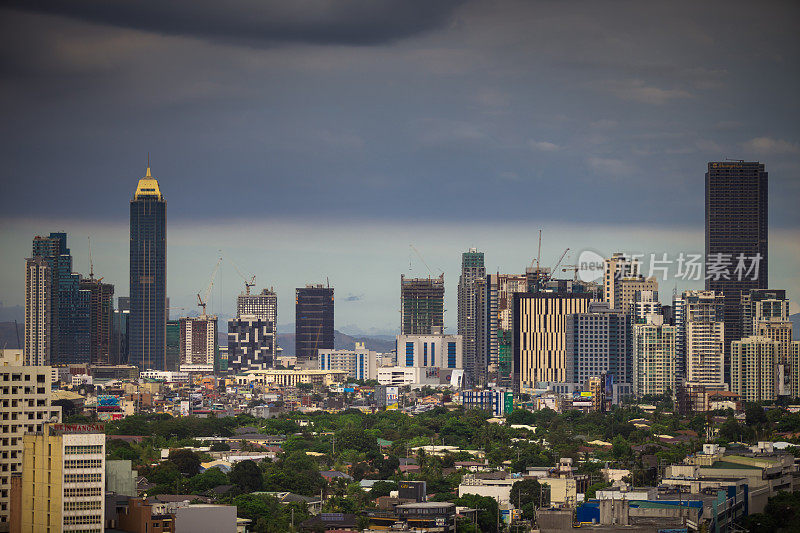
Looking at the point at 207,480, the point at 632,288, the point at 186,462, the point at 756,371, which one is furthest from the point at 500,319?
the point at 207,480

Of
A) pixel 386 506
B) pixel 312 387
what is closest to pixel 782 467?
pixel 386 506

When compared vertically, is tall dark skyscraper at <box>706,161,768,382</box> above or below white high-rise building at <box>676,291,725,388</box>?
above

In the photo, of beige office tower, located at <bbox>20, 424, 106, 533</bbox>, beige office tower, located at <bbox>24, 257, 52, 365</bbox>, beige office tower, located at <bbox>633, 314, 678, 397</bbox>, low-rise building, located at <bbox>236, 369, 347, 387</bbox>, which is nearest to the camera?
beige office tower, located at <bbox>20, 424, 106, 533</bbox>

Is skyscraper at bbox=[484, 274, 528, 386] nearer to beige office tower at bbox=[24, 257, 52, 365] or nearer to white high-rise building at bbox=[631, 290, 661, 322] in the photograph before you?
white high-rise building at bbox=[631, 290, 661, 322]

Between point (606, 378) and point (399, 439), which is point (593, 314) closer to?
point (606, 378)

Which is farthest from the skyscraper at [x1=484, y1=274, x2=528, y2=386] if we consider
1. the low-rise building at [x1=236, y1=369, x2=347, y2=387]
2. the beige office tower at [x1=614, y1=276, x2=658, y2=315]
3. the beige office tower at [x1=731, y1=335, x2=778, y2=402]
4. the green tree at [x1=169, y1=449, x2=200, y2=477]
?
the green tree at [x1=169, y1=449, x2=200, y2=477]

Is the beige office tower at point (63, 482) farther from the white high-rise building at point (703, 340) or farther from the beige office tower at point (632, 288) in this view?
the beige office tower at point (632, 288)

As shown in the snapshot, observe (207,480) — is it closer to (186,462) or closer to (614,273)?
(186,462)
